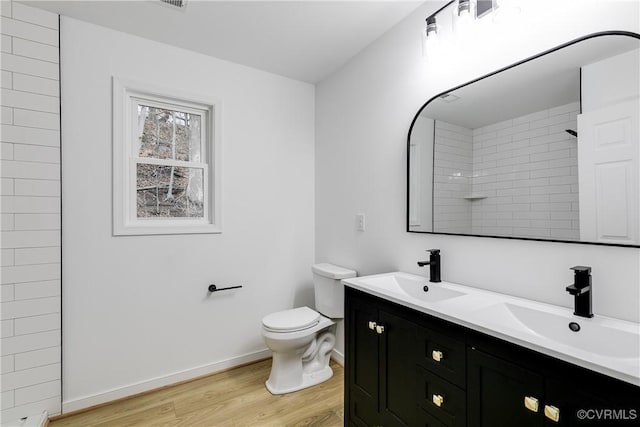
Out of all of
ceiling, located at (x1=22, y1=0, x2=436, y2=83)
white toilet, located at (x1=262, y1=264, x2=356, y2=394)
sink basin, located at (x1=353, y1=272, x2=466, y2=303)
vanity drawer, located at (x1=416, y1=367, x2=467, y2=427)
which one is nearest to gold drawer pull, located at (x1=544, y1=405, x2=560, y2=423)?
vanity drawer, located at (x1=416, y1=367, x2=467, y2=427)

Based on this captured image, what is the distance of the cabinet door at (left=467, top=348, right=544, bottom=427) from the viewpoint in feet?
2.95

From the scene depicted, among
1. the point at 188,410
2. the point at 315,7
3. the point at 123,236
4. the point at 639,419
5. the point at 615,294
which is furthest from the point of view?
the point at 123,236

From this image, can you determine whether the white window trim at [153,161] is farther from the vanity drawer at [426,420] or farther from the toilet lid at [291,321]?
the vanity drawer at [426,420]

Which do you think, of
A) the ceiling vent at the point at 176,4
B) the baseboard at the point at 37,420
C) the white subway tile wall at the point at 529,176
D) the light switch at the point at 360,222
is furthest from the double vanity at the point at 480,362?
the ceiling vent at the point at 176,4

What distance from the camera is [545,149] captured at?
1.29m

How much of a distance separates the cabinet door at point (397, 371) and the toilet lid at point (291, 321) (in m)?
0.76

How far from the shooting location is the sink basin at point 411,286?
5.13 ft

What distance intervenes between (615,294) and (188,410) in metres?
2.29

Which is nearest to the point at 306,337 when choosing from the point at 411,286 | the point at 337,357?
the point at 337,357

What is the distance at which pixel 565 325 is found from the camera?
1.10 meters

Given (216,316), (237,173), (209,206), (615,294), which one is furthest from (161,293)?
(615,294)

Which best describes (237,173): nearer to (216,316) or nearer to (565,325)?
(216,316)

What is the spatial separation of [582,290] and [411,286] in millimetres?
783

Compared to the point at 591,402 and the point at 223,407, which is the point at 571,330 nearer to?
the point at 591,402
